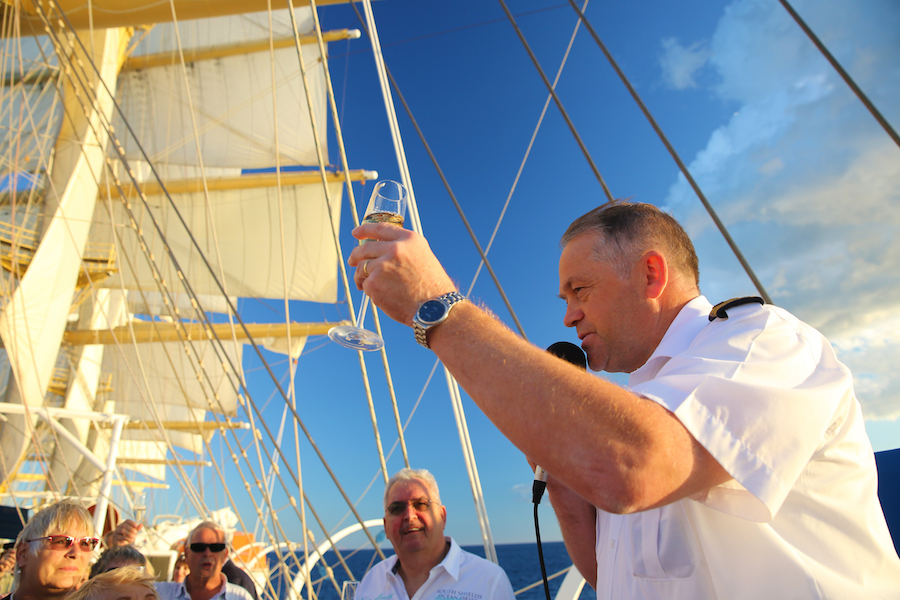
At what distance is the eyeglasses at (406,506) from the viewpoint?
8.70 ft

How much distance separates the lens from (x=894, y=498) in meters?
1.20

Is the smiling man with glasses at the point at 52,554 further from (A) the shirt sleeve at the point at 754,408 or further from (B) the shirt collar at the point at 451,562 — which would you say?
(A) the shirt sleeve at the point at 754,408

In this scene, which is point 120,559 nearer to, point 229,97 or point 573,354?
point 573,354

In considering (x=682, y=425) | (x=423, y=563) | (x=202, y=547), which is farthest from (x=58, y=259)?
(x=682, y=425)

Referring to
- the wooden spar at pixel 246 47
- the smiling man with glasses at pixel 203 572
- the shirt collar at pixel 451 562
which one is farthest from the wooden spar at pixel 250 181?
the shirt collar at pixel 451 562

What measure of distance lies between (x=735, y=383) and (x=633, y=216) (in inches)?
19.7

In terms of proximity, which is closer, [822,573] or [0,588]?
[822,573]

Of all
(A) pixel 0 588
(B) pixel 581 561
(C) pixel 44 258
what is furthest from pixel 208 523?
(C) pixel 44 258

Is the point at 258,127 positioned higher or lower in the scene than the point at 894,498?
higher

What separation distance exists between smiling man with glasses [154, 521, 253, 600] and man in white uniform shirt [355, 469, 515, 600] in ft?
3.32

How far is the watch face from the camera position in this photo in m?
0.68

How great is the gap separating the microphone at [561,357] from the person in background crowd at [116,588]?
1.18 metres

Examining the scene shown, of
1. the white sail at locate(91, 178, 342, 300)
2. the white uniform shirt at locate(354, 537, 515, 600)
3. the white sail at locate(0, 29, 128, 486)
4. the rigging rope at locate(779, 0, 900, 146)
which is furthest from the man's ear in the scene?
the white sail at locate(91, 178, 342, 300)

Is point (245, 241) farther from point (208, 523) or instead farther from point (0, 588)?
point (208, 523)
